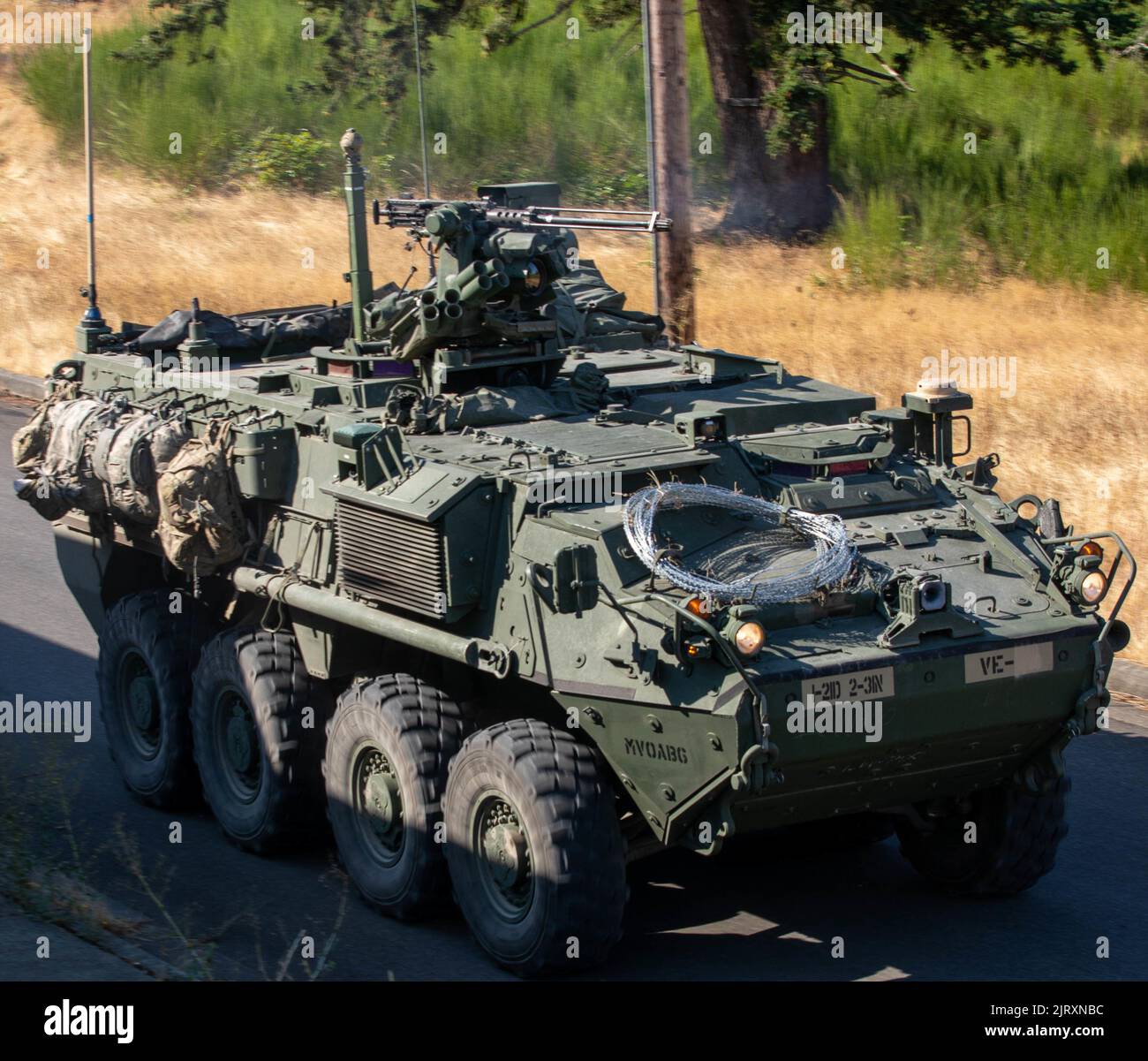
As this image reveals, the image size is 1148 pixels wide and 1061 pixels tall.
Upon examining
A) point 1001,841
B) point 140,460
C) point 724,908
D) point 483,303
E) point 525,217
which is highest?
point 525,217

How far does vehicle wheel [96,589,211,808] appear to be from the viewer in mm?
10344

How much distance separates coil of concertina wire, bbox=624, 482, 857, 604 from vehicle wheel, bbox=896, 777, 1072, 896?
159cm

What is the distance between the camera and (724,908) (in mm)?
8969

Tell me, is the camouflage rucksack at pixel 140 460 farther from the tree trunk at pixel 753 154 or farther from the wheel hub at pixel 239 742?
the tree trunk at pixel 753 154

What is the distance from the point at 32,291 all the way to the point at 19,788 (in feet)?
48.0

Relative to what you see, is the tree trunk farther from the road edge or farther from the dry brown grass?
the road edge

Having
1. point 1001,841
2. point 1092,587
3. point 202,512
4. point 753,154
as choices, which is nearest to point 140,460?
point 202,512

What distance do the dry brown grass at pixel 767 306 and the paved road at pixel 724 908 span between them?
4.03 meters

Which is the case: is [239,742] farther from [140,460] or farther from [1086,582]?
[1086,582]

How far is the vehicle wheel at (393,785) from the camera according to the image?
848 cm

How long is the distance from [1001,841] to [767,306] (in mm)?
11476

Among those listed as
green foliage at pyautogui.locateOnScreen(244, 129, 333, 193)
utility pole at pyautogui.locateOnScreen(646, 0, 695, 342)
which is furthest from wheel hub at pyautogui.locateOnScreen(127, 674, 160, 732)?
green foliage at pyautogui.locateOnScreen(244, 129, 333, 193)

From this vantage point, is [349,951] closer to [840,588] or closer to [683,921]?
[683,921]

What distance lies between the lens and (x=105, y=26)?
31.9m
